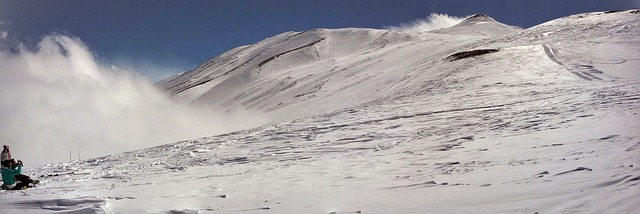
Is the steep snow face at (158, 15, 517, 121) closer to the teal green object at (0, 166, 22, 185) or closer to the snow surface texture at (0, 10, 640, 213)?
the snow surface texture at (0, 10, 640, 213)

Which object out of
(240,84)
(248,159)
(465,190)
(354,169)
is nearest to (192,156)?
(248,159)

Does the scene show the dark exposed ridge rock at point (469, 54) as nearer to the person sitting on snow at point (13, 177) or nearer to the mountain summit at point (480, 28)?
the person sitting on snow at point (13, 177)

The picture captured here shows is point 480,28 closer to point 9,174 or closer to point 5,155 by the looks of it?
point 5,155

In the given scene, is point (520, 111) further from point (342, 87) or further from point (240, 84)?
point (240, 84)

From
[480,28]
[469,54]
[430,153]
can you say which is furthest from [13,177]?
[480,28]

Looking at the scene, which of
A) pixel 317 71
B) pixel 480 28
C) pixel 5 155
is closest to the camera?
pixel 5 155

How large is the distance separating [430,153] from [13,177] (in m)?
8.02

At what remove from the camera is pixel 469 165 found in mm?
9086

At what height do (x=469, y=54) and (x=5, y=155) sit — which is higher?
(x=469, y=54)

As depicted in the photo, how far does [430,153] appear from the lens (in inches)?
438

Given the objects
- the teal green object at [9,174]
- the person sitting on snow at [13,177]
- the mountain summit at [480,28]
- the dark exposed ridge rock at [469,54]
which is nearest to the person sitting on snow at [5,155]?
the person sitting on snow at [13,177]

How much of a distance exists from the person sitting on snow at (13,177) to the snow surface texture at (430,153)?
0.57m

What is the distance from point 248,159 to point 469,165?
5.95m

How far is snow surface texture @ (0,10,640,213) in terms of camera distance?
22.8 ft
